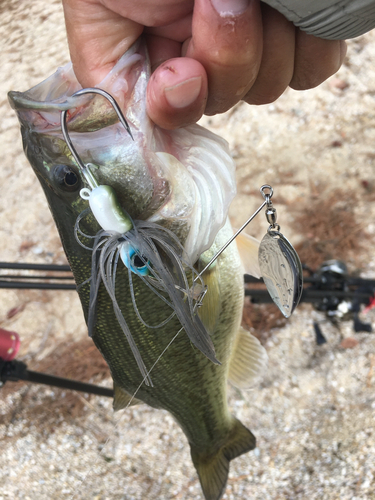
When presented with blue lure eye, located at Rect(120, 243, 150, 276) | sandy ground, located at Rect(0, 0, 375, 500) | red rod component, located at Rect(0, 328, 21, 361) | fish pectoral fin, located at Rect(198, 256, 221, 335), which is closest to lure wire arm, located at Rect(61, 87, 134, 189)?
blue lure eye, located at Rect(120, 243, 150, 276)

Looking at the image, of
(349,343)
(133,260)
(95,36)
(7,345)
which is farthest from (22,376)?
(349,343)

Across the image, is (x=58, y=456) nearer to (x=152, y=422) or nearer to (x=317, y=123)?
(x=152, y=422)

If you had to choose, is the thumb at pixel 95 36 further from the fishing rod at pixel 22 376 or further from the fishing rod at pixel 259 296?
the fishing rod at pixel 22 376

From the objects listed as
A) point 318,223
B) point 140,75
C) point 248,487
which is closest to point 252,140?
point 318,223

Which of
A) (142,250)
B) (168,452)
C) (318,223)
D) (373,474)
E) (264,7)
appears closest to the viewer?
(264,7)

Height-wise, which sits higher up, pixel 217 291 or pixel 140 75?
pixel 140 75

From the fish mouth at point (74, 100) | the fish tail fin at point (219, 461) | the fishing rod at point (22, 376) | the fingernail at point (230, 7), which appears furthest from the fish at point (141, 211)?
the fishing rod at point (22, 376)

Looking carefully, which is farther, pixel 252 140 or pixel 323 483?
pixel 252 140

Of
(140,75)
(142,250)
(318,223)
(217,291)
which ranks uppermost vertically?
(140,75)
